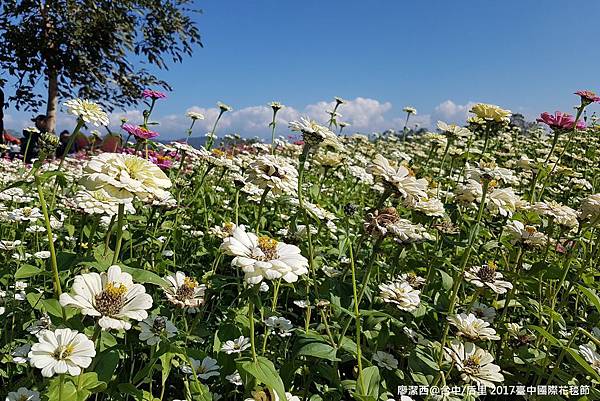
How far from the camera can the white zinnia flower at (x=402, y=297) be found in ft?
5.78

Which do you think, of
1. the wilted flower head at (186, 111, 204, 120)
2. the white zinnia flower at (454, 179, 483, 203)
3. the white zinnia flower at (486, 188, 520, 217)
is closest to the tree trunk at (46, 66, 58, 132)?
the wilted flower head at (186, 111, 204, 120)

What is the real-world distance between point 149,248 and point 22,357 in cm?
108

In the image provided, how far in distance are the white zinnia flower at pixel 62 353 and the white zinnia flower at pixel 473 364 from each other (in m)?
1.16

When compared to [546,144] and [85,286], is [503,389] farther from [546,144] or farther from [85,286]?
[546,144]

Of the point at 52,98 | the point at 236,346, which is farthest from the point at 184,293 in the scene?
the point at 52,98

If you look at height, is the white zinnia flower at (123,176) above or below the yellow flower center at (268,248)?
above

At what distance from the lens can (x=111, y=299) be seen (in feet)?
3.81

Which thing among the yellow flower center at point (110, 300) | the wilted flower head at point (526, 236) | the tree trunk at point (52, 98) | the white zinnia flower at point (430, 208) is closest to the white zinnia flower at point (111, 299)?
the yellow flower center at point (110, 300)

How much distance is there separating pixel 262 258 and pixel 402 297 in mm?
741

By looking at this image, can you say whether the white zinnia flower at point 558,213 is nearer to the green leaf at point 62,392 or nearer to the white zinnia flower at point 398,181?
the white zinnia flower at point 398,181

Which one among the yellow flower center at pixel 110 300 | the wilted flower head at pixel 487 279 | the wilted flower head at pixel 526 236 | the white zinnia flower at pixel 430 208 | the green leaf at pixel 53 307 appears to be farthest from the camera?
the white zinnia flower at pixel 430 208

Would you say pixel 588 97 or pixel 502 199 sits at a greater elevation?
pixel 588 97

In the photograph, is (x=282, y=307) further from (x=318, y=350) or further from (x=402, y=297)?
(x=318, y=350)

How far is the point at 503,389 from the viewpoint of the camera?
1.95 m
